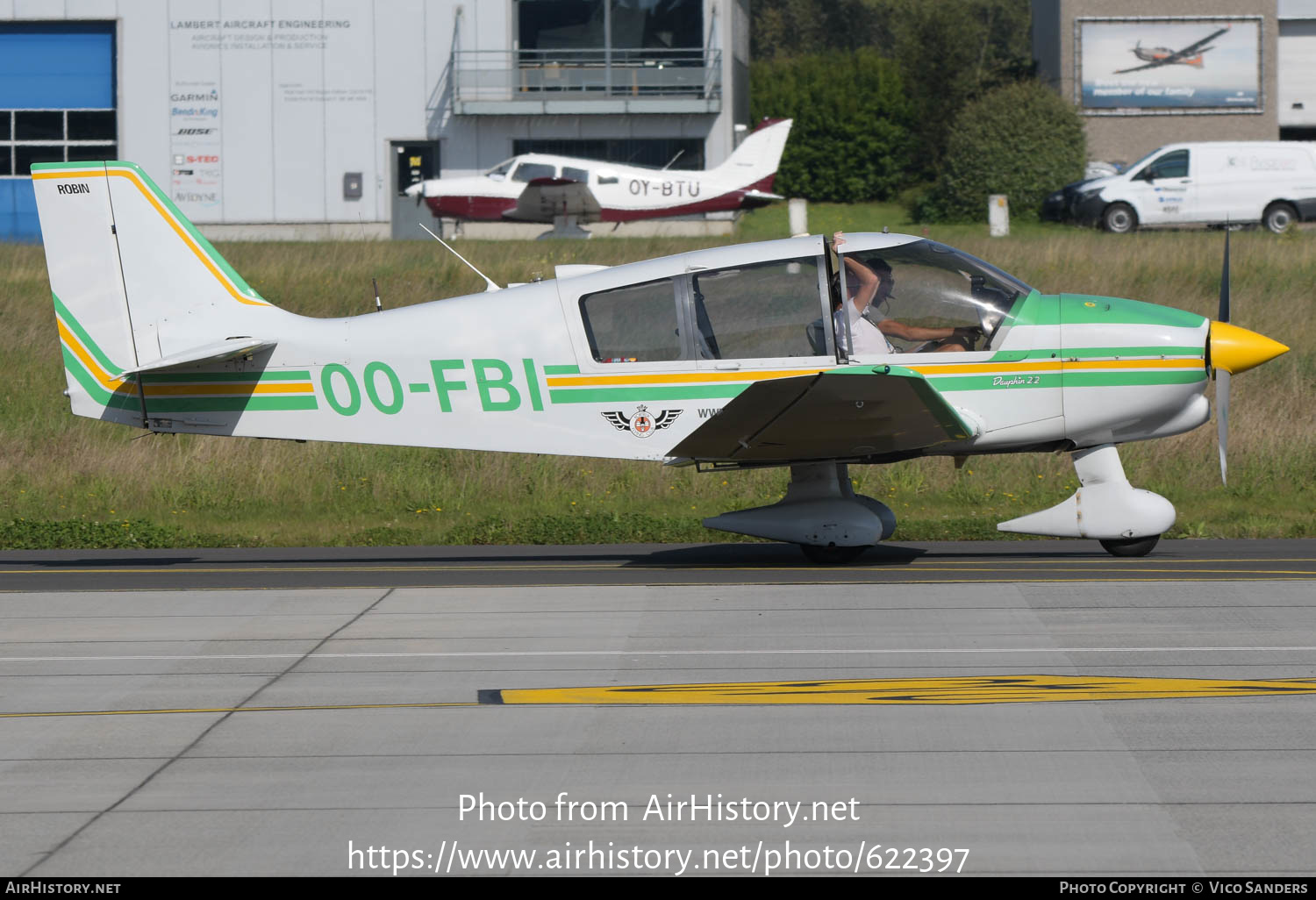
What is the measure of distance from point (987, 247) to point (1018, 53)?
1963 inches

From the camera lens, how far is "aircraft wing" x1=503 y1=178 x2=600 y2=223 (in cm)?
3281

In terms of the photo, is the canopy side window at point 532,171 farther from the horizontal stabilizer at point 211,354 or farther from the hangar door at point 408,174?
the horizontal stabilizer at point 211,354

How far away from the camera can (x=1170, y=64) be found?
45.3 m

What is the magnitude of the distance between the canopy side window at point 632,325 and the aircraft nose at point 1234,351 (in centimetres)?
362

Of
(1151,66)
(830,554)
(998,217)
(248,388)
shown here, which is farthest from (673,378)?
(1151,66)

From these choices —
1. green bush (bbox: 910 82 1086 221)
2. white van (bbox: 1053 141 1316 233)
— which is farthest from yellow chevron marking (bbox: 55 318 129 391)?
green bush (bbox: 910 82 1086 221)

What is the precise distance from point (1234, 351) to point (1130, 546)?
1.66m

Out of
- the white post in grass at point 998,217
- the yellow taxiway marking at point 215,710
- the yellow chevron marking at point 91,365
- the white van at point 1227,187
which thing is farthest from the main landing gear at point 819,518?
the white van at point 1227,187

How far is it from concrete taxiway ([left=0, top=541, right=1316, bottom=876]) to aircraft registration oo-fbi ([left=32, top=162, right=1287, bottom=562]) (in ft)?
2.90

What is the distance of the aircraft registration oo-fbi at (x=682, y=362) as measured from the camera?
9.79 metres

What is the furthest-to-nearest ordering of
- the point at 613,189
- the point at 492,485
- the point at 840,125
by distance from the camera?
the point at 840,125 < the point at 613,189 < the point at 492,485

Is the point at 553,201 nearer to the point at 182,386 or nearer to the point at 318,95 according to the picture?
the point at 318,95
